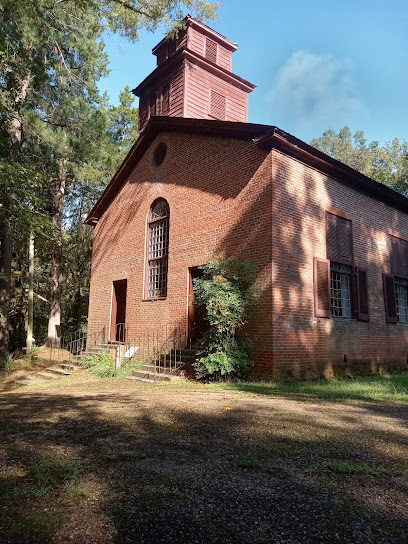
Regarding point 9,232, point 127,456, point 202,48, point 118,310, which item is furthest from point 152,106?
point 127,456

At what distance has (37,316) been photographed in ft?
90.7

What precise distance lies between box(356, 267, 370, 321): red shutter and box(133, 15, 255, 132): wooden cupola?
9.48m

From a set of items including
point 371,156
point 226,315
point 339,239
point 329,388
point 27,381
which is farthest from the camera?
point 371,156

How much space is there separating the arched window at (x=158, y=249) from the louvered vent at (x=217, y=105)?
19.6 ft

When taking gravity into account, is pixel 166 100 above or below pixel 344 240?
above

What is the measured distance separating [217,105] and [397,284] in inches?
420

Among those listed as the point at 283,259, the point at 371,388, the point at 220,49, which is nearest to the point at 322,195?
the point at 283,259

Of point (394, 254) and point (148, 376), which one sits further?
point (394, 254)

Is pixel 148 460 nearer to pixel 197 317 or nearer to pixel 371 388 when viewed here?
pixel 371 388

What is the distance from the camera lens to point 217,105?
17172 mm

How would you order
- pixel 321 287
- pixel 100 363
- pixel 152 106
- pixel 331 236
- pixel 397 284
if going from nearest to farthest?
pixel 321 287
pixel 331 236
pixel 100 363
pixel 397 284
pixel 152 106

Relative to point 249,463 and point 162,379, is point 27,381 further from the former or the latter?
point 249,463

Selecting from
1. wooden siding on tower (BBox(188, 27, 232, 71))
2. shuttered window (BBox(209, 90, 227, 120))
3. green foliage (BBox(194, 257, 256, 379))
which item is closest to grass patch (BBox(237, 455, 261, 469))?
green foliage (BBox(194, 257, 256, 379))

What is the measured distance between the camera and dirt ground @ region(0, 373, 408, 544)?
210 centimetres
